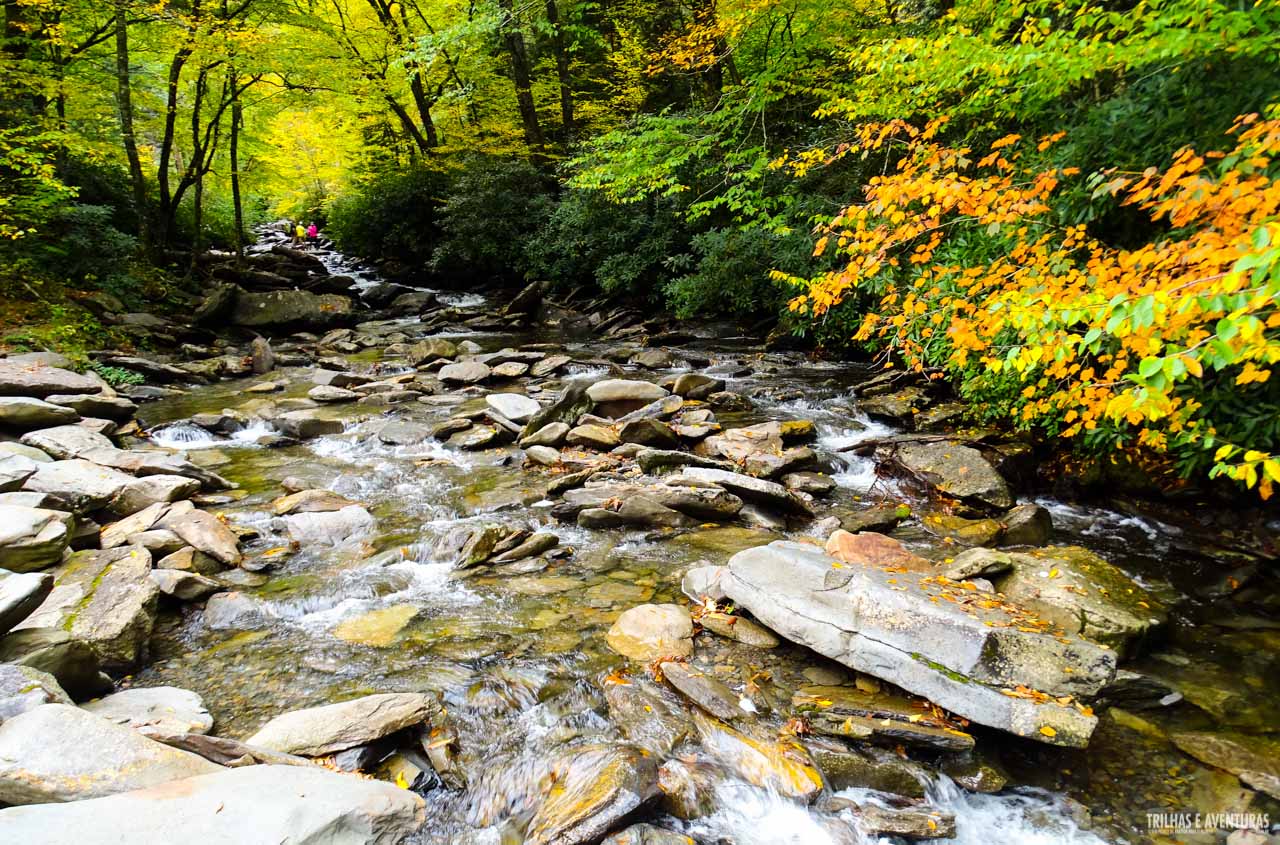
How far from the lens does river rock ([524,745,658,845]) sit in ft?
9.90

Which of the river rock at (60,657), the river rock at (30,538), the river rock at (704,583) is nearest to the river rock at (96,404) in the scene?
the river rock at (30,538)

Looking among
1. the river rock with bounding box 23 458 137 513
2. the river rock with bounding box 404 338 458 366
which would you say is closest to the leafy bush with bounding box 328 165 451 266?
the river rock with bounding box 404 338 458 366

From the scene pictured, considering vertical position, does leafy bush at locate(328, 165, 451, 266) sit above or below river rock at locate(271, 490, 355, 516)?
A: above

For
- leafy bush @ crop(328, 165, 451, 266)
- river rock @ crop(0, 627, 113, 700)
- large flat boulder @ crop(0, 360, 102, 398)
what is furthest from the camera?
leafy bush @ crop(328, 165, 451, 266)

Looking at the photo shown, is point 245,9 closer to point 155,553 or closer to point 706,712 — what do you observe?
point 155,553

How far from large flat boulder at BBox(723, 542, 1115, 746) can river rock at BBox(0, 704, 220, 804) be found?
350cm

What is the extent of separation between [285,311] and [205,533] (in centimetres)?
1359

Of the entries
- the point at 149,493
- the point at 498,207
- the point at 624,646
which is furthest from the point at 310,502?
the point at 498,207

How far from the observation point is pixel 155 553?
5410 mm

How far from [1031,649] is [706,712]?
6.81ft

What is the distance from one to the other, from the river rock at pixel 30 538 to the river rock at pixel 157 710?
1.43 m

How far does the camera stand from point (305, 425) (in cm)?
972

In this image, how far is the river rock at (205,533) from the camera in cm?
559

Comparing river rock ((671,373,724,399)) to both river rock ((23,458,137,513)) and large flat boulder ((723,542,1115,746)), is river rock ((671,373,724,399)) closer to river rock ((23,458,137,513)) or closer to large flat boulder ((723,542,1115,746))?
large flat boulder ((723,542,1115,746))
